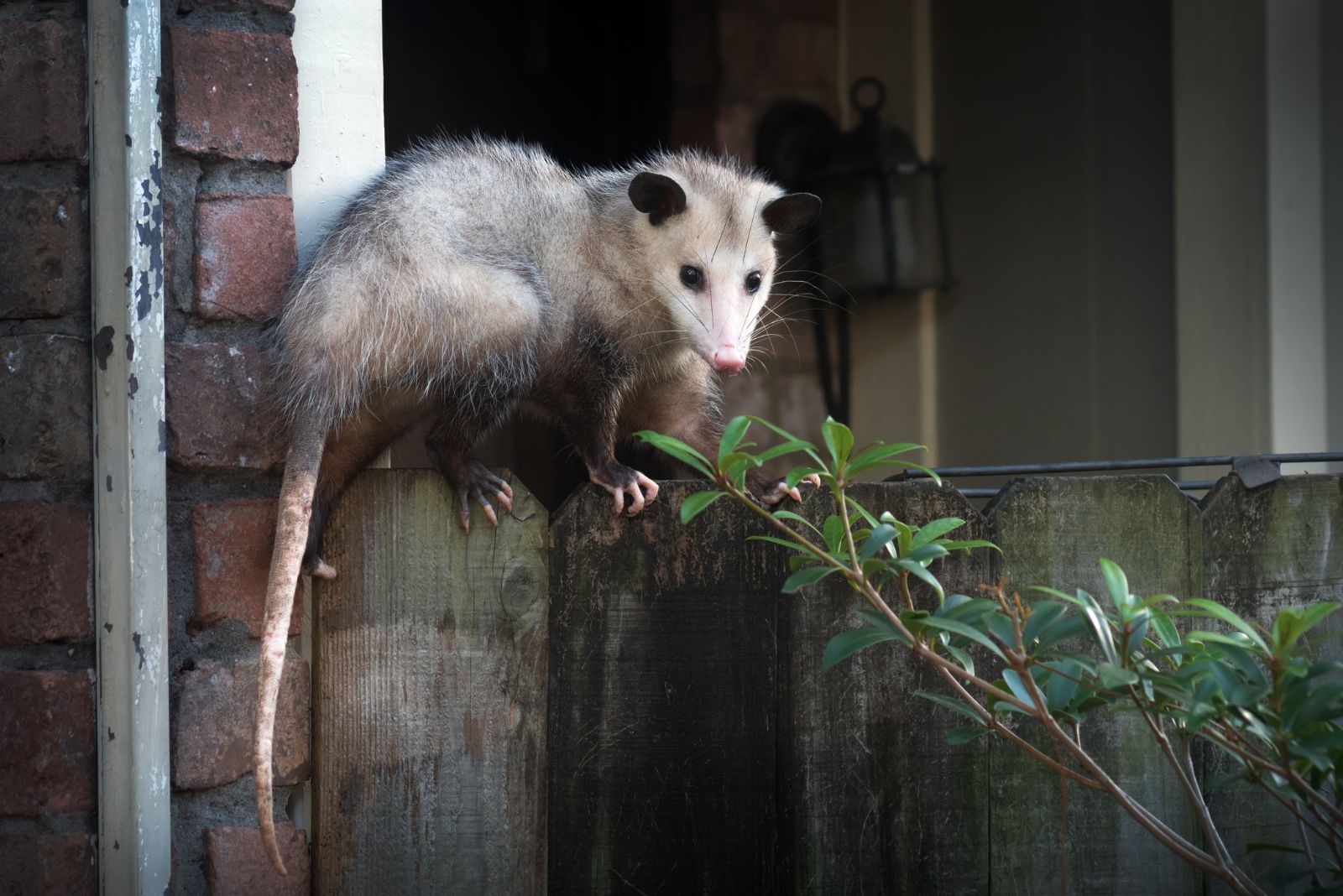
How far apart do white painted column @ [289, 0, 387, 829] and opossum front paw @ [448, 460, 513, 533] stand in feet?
0.60

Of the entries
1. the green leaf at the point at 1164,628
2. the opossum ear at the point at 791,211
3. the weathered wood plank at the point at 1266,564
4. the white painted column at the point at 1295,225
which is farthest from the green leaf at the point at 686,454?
the white painted column at the point at 1295,225

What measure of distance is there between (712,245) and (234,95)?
0.74m

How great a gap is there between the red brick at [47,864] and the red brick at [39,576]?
190 millimetres

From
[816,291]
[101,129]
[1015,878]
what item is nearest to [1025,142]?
[816,291]

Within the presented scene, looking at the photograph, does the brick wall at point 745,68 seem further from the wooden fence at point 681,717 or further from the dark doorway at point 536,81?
the wooden fence at point 681,717

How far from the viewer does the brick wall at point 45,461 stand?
1263 millimetres

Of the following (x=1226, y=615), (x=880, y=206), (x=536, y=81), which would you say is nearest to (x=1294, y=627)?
(x=1226, y=615)

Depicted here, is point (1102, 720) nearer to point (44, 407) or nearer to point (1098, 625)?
point (1098, 625)

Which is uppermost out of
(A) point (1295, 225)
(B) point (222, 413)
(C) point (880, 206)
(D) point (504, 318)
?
(C) point (880, 206)

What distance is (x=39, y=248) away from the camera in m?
1.27

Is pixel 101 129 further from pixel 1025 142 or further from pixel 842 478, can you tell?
pixel 1025 142

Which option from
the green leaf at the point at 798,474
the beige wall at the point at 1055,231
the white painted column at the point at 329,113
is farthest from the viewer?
the beige wall at the point at 1055,231

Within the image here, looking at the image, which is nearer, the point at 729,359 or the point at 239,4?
the point at 239,4

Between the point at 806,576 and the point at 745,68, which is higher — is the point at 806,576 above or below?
below
